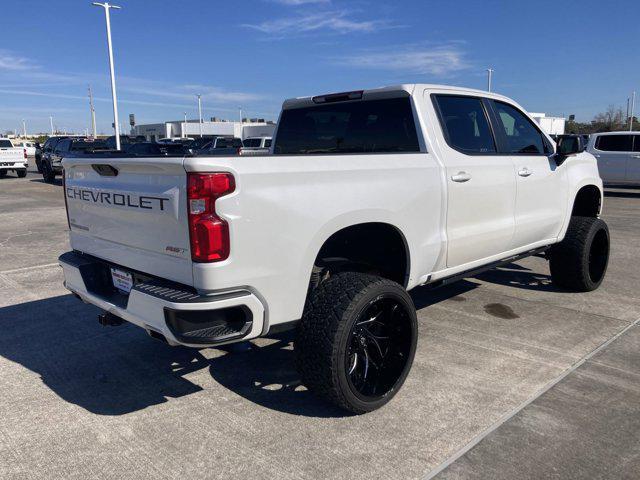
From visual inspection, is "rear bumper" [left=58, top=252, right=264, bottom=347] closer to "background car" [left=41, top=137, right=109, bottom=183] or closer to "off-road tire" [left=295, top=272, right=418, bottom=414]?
"off-road tire" [left=295, top=272, right=418, bottom=414]

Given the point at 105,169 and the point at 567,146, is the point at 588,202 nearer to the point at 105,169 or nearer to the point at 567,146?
the point at 567,146

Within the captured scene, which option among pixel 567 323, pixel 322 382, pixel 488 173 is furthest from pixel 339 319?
pixel 567 323

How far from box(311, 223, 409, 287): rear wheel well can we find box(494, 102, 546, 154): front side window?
66.4 inches

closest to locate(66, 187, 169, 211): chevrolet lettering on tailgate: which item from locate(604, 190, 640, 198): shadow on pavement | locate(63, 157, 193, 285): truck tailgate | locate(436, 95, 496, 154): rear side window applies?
locate(63, 157, 193, 285): truck tailgate

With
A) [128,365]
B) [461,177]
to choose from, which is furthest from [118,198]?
[461,177]

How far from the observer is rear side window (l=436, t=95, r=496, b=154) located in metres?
4.17

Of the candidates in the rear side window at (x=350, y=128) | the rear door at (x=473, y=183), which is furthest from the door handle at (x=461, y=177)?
the rear side window at (x=350, y=128)

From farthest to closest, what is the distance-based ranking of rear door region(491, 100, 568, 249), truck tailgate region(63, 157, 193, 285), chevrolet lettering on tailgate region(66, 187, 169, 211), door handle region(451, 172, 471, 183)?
rear door region(491, 100, 568, 249) < door handle region(451, 172, 471, 183) < chevrolet lettering on tailgate region(66, 187, 169, 211) < truck tailgate region(63, 157, 193, 285)

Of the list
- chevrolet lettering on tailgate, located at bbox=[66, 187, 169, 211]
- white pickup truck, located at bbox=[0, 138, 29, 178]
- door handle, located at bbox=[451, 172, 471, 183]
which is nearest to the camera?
chevrolet lettering on tailgate, located at bbox=[66, 187, 169, 211]

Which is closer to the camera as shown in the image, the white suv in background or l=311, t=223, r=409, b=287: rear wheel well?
l=311, t=223, r=409, b=287: rear wheel well

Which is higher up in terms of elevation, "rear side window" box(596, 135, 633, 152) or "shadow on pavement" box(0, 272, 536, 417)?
"rear side window" box(596, 135, 633, 152)

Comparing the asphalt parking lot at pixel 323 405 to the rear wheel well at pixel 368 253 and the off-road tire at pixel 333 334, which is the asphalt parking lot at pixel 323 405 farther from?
the rear wheel well at pixel 368 253

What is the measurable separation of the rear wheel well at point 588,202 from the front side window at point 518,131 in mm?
1183

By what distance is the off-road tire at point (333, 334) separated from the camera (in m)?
3.01
